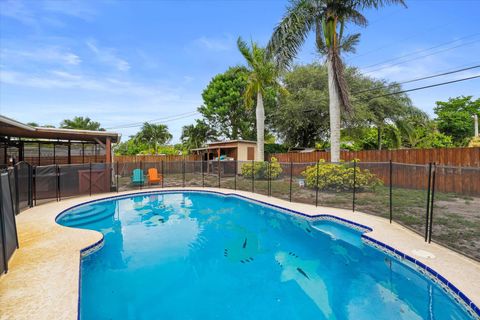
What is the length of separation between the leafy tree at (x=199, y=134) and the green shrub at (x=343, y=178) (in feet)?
61.4

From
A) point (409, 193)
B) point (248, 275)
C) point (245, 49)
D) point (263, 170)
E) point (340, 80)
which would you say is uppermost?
point (245, 49)

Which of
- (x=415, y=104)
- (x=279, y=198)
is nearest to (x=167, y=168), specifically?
(x=279, y=198)

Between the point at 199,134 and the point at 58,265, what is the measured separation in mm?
24802

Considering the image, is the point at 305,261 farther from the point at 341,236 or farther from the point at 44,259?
the point at 44,259

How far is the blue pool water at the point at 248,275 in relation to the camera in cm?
359

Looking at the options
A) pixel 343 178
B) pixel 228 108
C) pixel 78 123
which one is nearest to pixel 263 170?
pixel 343 178

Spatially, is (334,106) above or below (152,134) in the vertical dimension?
below

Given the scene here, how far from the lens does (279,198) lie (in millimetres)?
10578

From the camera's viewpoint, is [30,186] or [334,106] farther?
[334,106]

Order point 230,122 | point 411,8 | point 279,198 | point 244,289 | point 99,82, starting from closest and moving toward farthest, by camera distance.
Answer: point 244,289 < point 279,198 < point 411,8 < point 99,82 < point 230,122

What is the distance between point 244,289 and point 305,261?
1.70 metres

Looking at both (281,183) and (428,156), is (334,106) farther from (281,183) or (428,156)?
(281,183)

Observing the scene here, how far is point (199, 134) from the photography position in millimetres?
28359

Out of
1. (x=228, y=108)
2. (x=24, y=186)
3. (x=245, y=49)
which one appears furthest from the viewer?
(x=228, y=108)
